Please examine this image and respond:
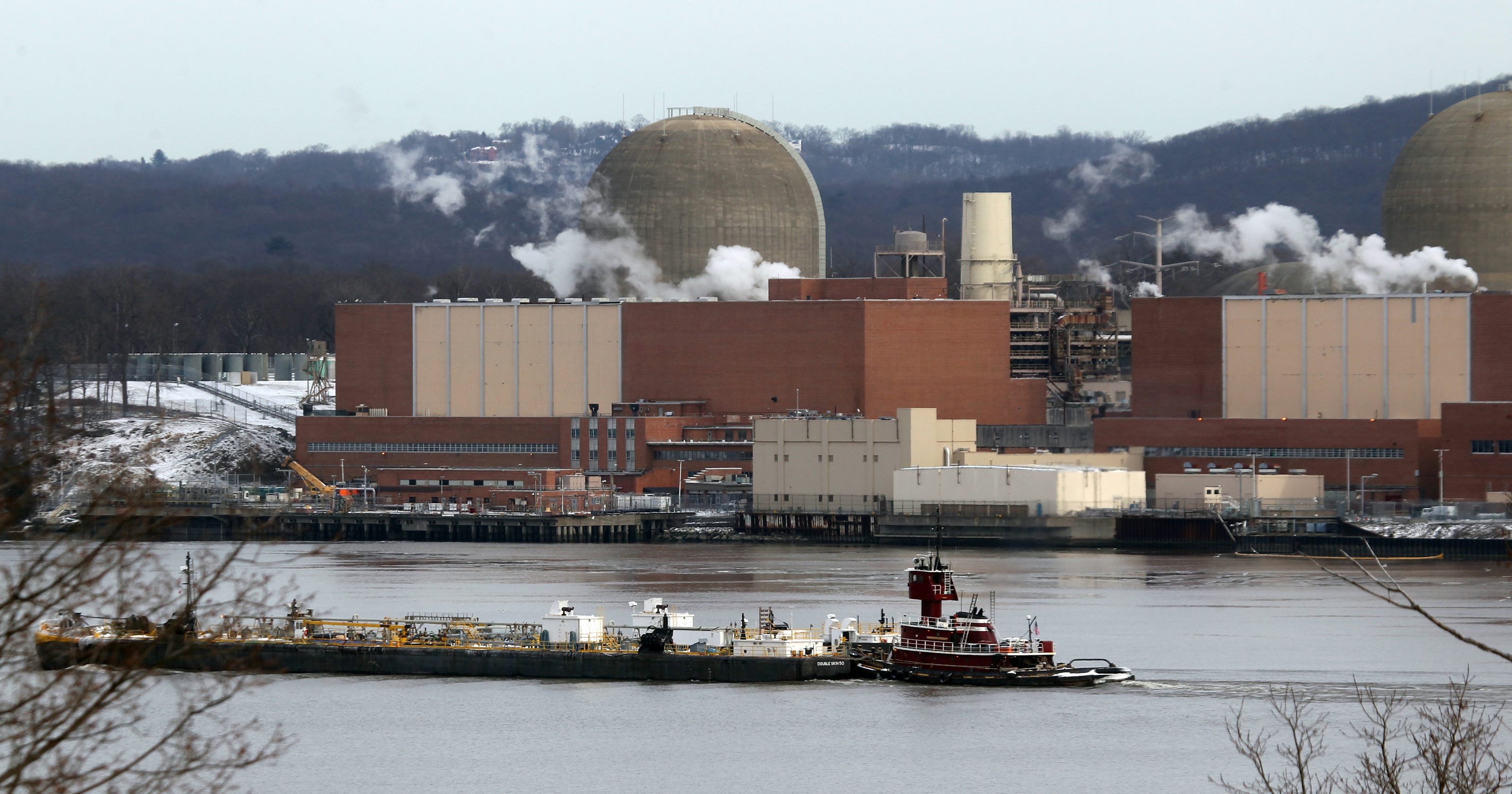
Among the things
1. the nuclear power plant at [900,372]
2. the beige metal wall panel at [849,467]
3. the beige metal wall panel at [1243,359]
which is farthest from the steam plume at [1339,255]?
the beige metal wall panel at [849,467]

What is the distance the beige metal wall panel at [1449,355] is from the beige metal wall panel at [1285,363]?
4.21 m

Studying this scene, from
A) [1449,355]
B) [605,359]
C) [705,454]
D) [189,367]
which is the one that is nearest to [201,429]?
[189,367]

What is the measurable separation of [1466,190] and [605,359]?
3283 cm

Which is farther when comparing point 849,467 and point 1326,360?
point 1326,360

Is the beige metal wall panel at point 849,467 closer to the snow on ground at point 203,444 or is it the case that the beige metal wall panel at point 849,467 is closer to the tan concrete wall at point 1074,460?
the tan concrete wall at point 1074,460

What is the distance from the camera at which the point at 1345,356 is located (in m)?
75.6

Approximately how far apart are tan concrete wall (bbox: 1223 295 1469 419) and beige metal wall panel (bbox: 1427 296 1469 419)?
22mm

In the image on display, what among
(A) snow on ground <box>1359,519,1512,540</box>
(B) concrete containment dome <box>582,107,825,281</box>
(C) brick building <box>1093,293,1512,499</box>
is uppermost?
(B) concrete containment dome <box>582,107,825,281</box>

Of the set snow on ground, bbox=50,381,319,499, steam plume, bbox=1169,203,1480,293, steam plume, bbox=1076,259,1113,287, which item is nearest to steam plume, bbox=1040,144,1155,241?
steam plume, bbox=1076,259,1113,287

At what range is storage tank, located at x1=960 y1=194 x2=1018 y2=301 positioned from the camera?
8912cm

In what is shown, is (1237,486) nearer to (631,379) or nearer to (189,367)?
(631,379)

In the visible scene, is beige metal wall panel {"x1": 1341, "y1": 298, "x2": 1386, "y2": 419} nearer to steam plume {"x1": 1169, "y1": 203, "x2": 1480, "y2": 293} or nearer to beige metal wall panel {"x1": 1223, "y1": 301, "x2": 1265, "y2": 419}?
beige metal wall panel {"x1": 1223, "y1": 301, "x2": 1265, "y2": 419}

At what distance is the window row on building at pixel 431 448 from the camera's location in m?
82.7

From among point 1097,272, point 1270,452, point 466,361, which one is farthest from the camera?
point 1097,272
